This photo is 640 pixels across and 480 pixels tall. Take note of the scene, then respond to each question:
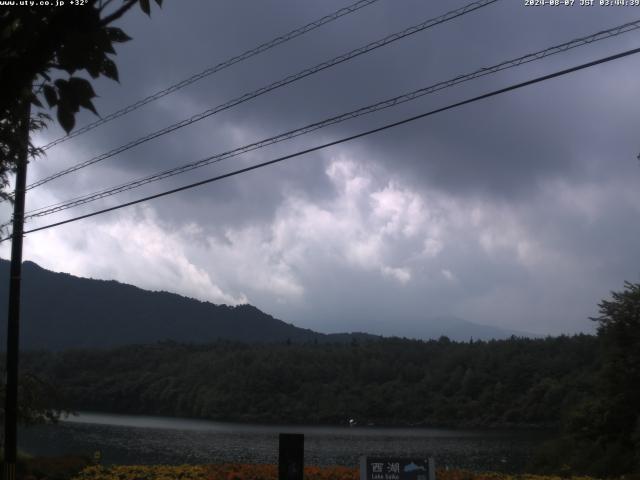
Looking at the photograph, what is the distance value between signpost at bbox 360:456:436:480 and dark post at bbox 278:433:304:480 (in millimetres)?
881

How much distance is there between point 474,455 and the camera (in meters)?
21.6

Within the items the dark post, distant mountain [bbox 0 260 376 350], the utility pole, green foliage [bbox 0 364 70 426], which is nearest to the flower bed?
the utility pole

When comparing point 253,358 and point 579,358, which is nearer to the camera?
point 579,358

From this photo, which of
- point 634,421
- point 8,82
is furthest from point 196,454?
point 8,82

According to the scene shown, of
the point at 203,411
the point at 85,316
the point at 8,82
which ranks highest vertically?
the point at 85,316

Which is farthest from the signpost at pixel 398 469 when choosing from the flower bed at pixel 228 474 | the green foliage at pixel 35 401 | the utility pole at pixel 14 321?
the green foliage at pixel 35 401

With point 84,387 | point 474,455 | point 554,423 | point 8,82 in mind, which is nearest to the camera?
point 8,82

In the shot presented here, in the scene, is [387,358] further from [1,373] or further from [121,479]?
[121,479]

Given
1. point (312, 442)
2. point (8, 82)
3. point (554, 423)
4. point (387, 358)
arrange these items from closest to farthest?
point (8, 82) → point (312, 442) → point (554, 423) → point (387, 358)

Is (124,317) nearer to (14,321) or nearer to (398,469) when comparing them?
(14,321)

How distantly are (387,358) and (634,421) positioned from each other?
39.2 meters

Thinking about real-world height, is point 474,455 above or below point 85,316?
below

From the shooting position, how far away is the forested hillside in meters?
43.5

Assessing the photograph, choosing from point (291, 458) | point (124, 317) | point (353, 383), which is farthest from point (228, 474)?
point (124, 317)
